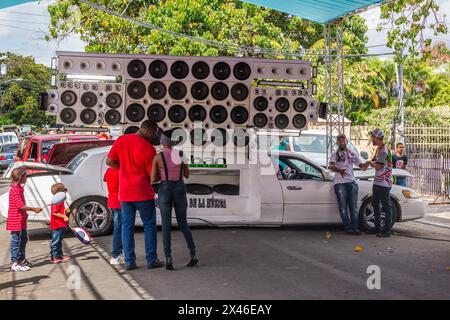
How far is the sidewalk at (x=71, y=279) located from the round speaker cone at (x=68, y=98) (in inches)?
158

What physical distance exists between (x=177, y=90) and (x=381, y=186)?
4.69m

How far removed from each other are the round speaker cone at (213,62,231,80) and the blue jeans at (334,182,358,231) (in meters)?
3.49

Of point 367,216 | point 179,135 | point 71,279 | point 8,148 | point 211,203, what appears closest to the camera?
point 71,279

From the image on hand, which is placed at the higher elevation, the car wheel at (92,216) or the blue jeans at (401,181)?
the blue jeans at (401,181)

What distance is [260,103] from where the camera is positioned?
1436cm

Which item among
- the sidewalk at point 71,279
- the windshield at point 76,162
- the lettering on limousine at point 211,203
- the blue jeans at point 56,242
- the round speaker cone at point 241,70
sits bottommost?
the sidewalk at point 71,279

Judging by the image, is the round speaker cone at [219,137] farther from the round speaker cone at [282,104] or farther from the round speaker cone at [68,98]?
the round speaker cone at [68,98]

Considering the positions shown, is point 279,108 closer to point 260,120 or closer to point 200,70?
point 260,120

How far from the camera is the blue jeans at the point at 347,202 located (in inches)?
474

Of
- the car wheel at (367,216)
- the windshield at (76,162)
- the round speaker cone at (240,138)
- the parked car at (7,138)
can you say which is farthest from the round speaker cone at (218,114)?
the parked car at (7,138)

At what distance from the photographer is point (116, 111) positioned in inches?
550

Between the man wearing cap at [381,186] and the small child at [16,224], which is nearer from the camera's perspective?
the small child at [16,224]

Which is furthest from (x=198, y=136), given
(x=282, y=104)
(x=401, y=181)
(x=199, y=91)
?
(x=401, y=181)
